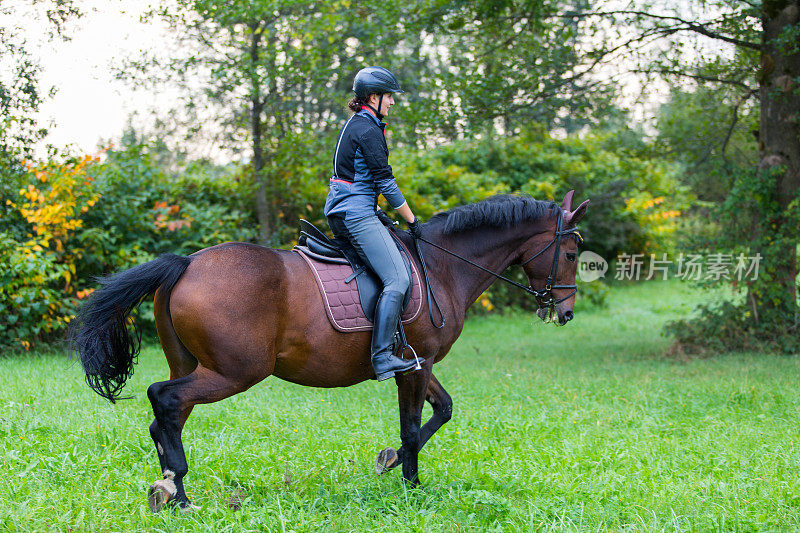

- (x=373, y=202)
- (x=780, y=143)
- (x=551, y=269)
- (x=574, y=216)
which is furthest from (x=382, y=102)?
(x=780, y=143)

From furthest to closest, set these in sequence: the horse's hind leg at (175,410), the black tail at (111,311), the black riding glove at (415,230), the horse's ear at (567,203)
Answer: the horse's ear at (567,203), the black riding glove at (415,230), the black tail at (111,311), the horse's hind leg at (175,410)

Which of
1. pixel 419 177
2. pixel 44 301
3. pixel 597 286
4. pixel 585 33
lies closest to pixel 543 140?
pixel 597 286

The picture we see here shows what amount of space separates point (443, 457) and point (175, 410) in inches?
86.3

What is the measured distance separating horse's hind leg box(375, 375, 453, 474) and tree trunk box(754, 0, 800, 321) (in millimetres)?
7271

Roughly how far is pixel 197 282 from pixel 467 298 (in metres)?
1.92

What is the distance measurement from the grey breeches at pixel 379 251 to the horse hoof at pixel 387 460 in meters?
1.21

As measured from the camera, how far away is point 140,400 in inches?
260

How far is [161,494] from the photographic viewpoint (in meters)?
3.84

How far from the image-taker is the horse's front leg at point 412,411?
4.51 metres

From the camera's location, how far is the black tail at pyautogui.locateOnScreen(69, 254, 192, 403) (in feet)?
13.0

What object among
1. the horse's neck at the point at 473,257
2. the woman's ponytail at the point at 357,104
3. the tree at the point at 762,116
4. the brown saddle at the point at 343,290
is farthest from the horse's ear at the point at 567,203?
the tree at the point at 762,116

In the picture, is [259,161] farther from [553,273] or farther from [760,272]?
[760,272]

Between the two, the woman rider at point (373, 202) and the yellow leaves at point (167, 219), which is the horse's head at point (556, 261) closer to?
the woman rider at point (373, 202)

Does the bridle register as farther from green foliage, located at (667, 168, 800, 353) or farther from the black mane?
green foliage, located at (667, 168, 800, 353)
